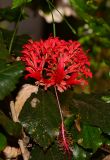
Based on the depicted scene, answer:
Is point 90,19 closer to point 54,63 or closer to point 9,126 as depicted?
point 54,63

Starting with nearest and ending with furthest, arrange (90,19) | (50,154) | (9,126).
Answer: (9,126)
(50,154)
(90,19)

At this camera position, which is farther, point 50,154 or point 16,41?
point 16,41

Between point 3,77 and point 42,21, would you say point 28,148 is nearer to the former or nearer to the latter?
point 3,77

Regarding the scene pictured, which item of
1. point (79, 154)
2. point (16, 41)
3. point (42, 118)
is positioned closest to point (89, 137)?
point (79, 154)

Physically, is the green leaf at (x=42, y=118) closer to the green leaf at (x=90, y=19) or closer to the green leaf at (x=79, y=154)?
the green leaf at (x=79, y=154)

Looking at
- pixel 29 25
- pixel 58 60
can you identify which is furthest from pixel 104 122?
pixel 29 25

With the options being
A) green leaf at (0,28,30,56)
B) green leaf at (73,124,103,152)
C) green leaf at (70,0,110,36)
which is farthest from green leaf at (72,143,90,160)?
green leaf at (70,0,110,36)

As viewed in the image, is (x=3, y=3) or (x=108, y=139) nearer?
(x=108, y=139)
